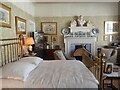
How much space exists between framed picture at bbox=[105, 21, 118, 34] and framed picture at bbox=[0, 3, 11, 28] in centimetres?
514

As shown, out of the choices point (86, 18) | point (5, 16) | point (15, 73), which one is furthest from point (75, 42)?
point (15, 73)

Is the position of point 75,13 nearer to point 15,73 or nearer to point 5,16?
point 5,16

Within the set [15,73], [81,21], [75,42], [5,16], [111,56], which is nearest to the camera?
[15,73]

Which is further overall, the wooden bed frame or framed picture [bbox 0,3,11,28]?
framed picture [bbox 0,3,11,28]

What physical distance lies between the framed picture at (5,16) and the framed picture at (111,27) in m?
5.14

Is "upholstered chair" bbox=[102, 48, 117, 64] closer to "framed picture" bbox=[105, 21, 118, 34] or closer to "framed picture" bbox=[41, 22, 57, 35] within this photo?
"framed picture" bbox=[105, 21, 118, 34]

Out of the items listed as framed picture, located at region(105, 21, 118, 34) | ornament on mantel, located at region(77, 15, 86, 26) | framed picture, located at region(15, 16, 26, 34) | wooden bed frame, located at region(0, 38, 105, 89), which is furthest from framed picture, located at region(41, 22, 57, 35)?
wooden bed frame, located at region(0, 38, 105, 89)

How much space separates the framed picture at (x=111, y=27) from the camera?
8.23m

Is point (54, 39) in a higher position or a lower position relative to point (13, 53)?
higher

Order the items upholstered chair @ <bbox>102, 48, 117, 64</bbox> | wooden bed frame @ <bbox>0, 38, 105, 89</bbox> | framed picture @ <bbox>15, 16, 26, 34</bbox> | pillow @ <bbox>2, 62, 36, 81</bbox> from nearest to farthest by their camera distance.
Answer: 1. pillow @ <bbox>2, 62, 36, 81</bbox>
2. wooden bed frame @ <bbox>0, 38, 105, 89</bbox>
3. framed picture @ <bbox>15, 16, 26, 34</bbox>
4. upholstered chair @ <bbox>102, 48, 117, 64</bbox>

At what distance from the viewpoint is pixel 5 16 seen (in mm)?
3990

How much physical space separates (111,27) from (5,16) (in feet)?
18.0

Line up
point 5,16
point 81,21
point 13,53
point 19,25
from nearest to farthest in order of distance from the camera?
point 5,16, point 13,53, point 19,25, point 81,21

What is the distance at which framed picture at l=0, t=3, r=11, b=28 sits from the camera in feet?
12.3
